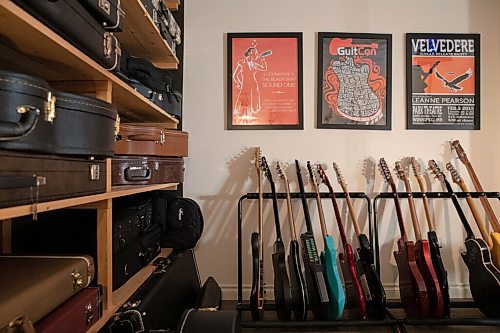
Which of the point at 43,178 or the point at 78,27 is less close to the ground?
the point at 78,27

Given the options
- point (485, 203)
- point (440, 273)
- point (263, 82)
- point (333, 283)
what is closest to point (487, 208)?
point (485, 203)

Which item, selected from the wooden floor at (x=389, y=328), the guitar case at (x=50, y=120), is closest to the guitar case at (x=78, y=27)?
the guitar case at (x=50, y=120)

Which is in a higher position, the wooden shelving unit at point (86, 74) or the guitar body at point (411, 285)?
the wooden shelving unit at point (86, 74)

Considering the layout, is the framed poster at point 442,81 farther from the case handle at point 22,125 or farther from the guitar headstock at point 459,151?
the case handle at point 22,125

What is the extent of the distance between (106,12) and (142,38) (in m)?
0.84

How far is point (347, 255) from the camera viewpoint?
2.08 metres

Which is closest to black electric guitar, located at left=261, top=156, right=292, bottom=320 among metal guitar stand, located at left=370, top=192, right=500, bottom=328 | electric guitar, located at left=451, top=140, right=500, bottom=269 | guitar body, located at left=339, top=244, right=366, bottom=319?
guitar body, located at left=339, top=244, right=366, bottom=319

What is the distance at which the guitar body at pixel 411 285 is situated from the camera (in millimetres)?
1963

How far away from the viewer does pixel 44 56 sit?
103 cm

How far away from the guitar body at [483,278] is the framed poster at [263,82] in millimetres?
1263

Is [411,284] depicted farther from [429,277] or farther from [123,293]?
[123,293]

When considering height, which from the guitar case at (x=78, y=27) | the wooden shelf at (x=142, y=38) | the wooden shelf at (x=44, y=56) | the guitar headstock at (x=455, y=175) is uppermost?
the wooden shelf at (x=142, y=38)

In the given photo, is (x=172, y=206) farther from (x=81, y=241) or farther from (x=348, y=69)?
(x=348, y=69)

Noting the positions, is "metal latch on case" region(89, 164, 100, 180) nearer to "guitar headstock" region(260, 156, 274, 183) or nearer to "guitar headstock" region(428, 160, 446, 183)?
"guitar headstock" region(260, 156, 274, 183)
